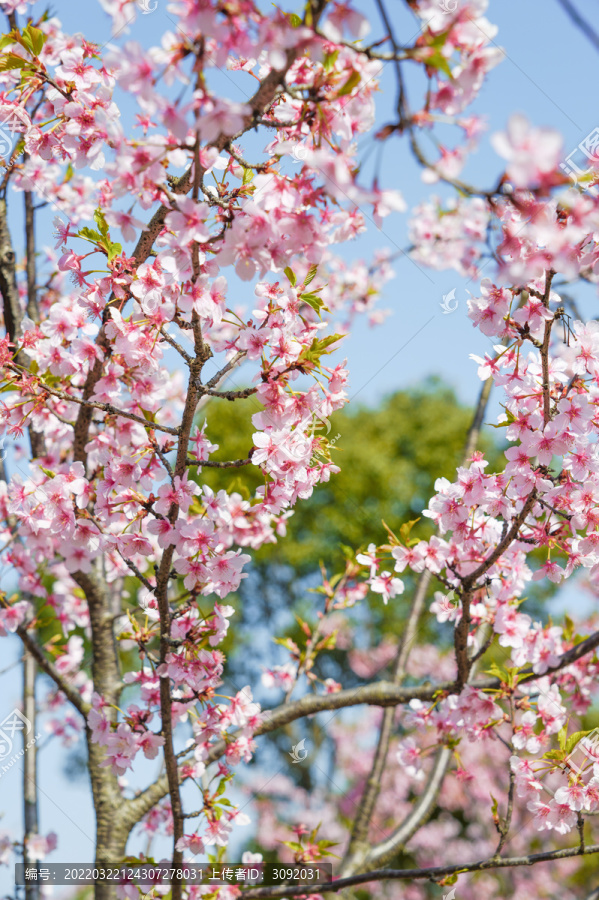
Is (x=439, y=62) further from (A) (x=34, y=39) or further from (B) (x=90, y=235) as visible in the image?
(A) (x=34, y=39)

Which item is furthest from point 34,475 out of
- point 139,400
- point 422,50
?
point 422,50

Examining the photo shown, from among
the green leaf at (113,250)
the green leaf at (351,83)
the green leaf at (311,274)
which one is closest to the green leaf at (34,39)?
the green leaf at (113,250)

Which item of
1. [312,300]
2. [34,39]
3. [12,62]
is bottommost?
[312,300]

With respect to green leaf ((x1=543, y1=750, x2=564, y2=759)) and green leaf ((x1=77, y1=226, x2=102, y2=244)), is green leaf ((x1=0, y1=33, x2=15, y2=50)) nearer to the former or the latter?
green leaf ((x1=77, y1=226, x2=102, y2=244))

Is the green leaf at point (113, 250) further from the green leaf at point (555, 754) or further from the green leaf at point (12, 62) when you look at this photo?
the green leaf at point (555, 754)

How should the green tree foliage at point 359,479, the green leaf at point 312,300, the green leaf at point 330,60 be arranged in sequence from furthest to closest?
the green tree foliage at point 359,479 → the green leaf at point 312,300 → the green leaf at point 330,60

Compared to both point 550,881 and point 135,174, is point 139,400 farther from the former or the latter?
point 550,881

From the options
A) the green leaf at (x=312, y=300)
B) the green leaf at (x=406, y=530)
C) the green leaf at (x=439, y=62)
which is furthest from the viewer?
the green leaf at (x=406, y=530)

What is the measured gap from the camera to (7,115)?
2039 mm

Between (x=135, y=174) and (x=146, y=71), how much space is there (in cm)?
18

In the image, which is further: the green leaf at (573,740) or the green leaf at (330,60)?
the green leaf at (573,740)
